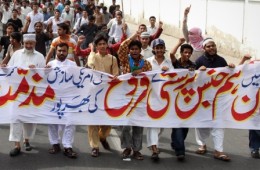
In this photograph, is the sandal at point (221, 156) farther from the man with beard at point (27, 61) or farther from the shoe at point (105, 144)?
the man with beard at point (27, 61)

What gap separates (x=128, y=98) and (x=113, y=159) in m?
0.87

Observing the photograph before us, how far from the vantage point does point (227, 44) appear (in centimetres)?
1672

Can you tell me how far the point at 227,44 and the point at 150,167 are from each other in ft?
34.8

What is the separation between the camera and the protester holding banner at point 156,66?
277 inches

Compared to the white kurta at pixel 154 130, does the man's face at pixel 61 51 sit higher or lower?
higher

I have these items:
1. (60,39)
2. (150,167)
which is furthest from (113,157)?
(60,39)

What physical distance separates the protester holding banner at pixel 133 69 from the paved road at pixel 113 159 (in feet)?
0.55

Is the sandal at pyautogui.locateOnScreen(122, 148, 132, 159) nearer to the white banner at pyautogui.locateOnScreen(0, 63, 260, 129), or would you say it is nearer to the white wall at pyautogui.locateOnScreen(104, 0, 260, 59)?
the white banner at pyautogui.locateOnScreen(0, 63, 260, 129)

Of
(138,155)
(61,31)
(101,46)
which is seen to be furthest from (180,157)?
(61,31)

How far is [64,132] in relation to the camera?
720 cm

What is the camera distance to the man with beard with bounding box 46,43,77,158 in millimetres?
7101

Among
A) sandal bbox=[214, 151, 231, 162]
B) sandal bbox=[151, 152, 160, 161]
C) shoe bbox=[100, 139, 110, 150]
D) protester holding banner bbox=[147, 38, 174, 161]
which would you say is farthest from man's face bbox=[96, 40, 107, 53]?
sandal bbox=[214, 151, 231, 162]

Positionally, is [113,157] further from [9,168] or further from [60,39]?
[60,39]

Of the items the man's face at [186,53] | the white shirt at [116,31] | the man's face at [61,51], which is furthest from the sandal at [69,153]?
the white shirt at [116,31]
